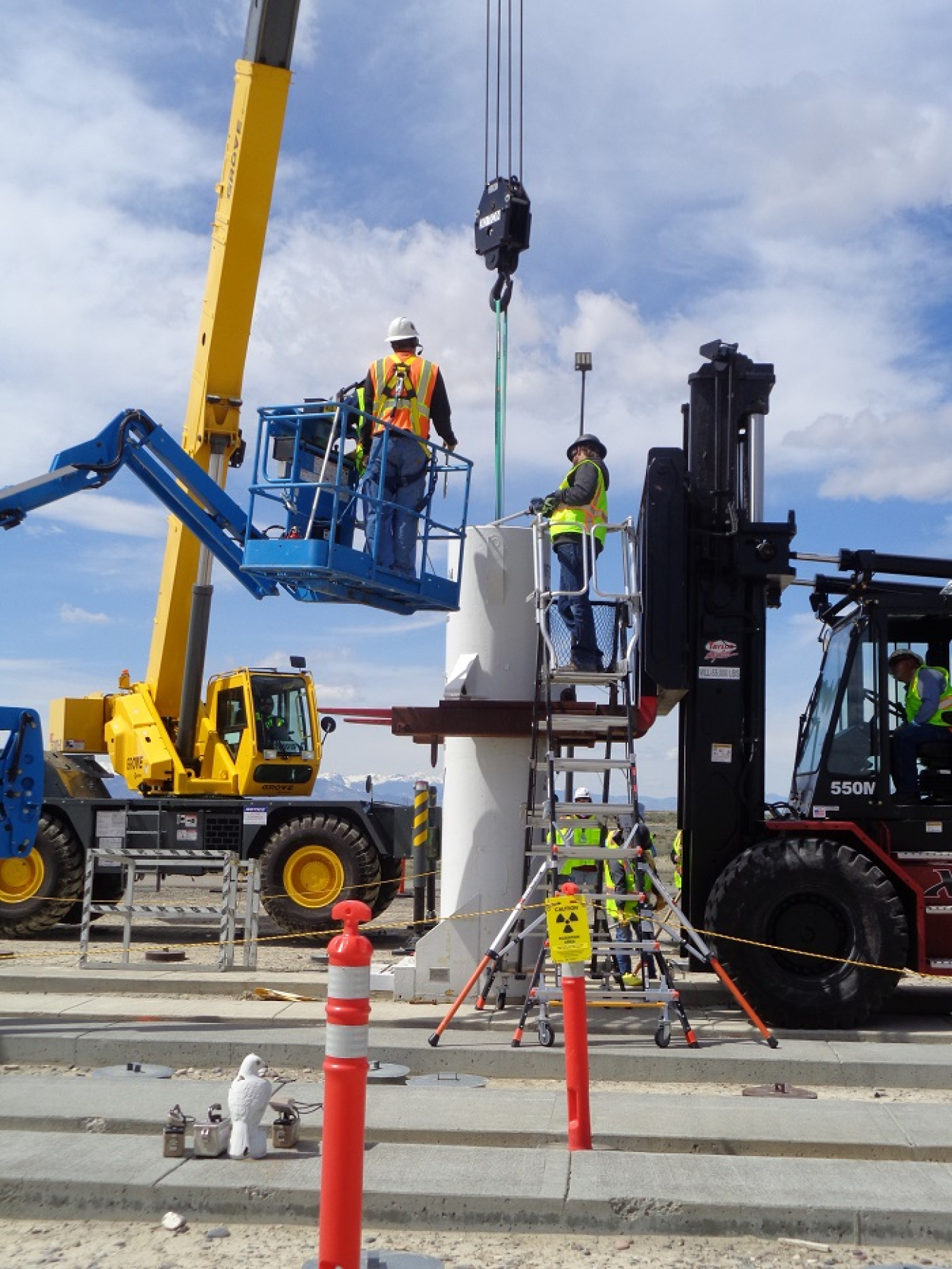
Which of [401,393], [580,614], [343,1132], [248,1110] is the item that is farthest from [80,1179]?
[401,393]

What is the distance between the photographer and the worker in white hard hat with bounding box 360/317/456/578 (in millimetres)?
9336

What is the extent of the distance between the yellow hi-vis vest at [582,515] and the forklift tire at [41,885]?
829cm

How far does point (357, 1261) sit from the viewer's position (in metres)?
4.17

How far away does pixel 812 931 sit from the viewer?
9.02 m

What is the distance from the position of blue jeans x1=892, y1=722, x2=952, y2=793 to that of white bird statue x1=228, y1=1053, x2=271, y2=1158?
213 inches

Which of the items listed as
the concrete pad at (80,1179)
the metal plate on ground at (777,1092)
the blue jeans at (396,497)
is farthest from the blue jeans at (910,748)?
the concrete pad at (80,1179)

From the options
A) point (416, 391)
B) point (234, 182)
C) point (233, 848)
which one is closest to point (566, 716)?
point (416, 391)

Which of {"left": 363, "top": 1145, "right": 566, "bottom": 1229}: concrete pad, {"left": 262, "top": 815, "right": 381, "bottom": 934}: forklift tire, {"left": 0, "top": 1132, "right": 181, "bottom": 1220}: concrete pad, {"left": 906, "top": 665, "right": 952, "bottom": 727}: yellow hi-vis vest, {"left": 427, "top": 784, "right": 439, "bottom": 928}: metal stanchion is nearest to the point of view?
{"left": 363, "top": 1145, "right": 566, "bottom": 1229}: concrete pad

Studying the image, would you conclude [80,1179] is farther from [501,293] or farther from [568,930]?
[501,293]

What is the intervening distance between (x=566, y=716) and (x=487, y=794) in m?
0.92

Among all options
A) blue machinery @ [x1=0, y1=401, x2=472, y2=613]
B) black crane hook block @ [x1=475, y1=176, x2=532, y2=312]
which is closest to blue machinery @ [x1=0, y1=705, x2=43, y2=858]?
blue machinery @ [x1=0, y1=401, x2=472, y2=613]

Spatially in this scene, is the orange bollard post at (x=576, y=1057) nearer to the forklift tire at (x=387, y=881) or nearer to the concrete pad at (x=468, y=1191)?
the concrete pad at (x=468, y=1191)

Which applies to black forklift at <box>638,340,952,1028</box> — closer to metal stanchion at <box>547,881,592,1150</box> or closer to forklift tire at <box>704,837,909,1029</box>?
forklift tire at <box>704,837,909,1029</box>

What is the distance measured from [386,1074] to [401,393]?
4.61m
